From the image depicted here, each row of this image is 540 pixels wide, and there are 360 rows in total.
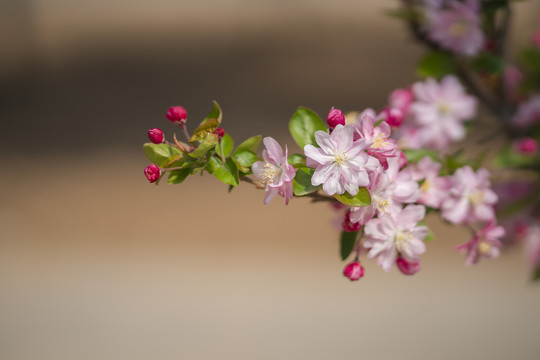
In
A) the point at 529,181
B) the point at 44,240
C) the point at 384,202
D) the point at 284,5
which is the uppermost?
the point at 284,5

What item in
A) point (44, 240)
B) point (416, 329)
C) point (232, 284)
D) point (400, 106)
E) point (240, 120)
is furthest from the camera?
point (240, 120)

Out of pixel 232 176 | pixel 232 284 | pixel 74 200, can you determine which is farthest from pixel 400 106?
pixel 74 200

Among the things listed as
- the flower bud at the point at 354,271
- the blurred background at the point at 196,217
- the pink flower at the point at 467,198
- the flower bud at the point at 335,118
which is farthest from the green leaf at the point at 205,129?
the blurred background at the point at 196,217

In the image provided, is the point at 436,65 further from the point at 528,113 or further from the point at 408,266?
the point at 408,266

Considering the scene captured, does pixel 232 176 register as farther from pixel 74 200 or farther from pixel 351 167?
pixel 74 200

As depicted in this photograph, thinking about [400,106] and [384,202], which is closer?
[384,202]

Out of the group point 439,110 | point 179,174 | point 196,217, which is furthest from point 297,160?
point 196,217

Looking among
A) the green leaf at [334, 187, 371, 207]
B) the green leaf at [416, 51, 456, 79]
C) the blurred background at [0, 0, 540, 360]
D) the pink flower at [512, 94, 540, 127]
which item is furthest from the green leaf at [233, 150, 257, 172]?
the blurred background at [0, 0, 540, 360]

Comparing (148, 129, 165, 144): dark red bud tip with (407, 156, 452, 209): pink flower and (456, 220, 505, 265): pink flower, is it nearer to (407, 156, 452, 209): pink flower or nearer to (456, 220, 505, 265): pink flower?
(407, 156, 452, 209): pink flower
